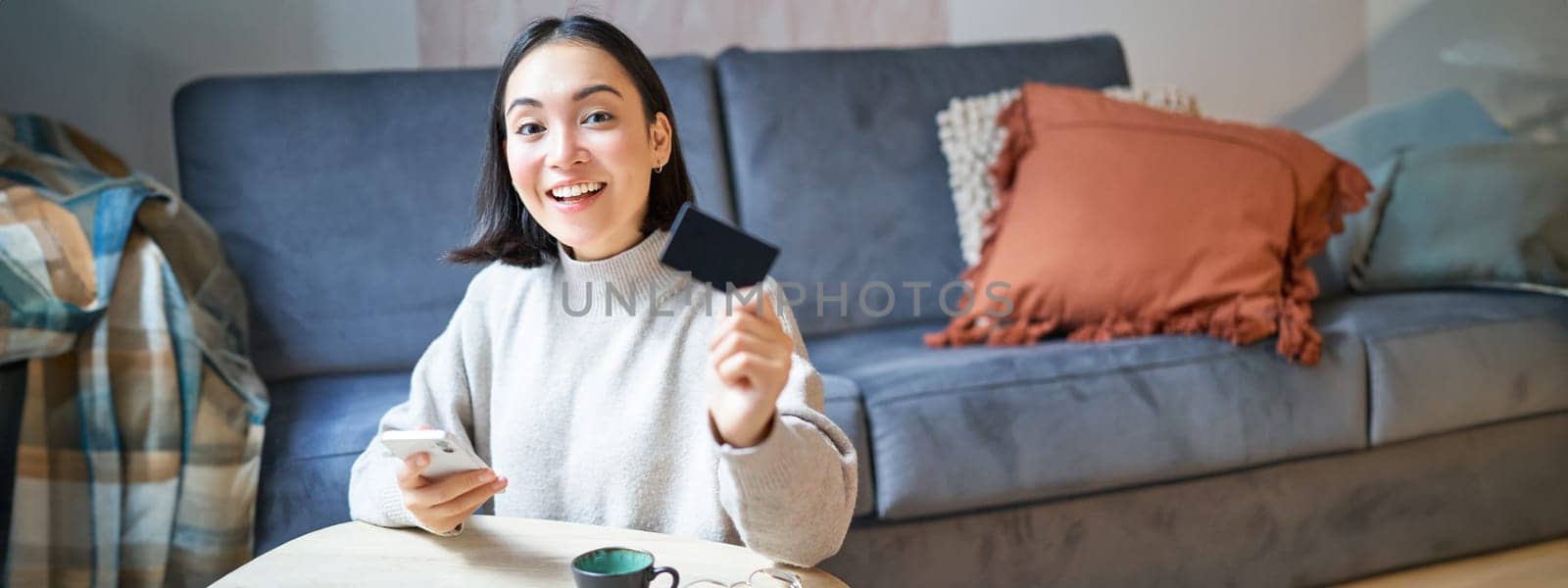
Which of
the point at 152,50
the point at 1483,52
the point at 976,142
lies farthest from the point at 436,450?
the point at 1483,52

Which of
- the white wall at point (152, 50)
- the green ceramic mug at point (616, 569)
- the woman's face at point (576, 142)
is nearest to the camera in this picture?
the green ceramic mug at point (616, 569)

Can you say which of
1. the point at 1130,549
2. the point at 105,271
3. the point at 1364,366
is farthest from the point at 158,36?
the point at 1364,366

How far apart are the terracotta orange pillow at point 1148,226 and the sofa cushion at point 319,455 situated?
39 centimetres

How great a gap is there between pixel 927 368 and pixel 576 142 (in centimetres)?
76

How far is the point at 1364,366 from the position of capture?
1.77 meters

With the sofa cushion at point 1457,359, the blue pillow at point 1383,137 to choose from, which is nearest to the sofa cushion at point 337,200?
the sofa cushion at point 1457,359

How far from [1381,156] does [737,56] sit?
1150 millimetres

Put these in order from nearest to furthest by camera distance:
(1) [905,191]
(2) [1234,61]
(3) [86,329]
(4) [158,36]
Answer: (3) [86,329], (1) [905,191], (4) [158,36], (2) [1234,61]

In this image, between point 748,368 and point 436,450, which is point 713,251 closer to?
point 748,368

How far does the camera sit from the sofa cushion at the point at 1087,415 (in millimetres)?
1577

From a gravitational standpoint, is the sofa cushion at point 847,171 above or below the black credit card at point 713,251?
below

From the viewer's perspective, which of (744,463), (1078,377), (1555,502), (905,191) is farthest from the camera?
(905,191)

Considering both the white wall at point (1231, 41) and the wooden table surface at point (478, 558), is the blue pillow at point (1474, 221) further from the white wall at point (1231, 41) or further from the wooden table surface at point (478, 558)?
the wooden table surface at point (478, 558)

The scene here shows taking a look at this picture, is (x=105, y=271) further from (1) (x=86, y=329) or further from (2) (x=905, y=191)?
(2) (x=905, y=191)
